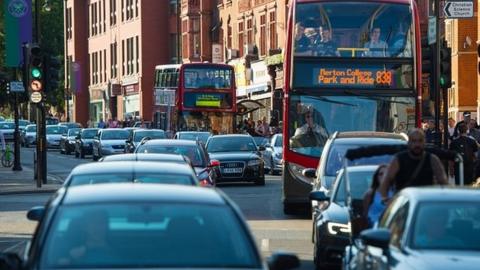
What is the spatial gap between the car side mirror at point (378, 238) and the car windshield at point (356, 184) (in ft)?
21.0

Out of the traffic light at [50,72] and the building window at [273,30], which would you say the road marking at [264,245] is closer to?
the traffic light at [50,72]

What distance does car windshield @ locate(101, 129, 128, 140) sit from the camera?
58.2 metres

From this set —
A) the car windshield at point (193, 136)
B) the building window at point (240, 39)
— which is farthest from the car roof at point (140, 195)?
the building window at point (240, 39)

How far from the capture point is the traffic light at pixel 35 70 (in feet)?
118

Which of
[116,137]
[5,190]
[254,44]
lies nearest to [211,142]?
[5,190]

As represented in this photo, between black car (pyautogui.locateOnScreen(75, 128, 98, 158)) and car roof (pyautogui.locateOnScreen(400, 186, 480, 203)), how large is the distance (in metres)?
53.5

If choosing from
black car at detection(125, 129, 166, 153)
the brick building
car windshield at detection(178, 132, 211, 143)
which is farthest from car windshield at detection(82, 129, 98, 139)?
the brick building

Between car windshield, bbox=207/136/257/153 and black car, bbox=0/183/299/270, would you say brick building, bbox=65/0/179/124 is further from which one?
black car, bbox=0/183/299/270

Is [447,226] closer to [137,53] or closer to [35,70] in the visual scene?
[35,70]

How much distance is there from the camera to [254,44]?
243 feet

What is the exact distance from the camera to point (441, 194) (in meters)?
11.2

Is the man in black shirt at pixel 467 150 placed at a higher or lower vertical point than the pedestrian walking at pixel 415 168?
lower

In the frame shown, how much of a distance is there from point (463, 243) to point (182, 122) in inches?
1698

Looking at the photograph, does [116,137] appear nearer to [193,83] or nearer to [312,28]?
[193,83]
